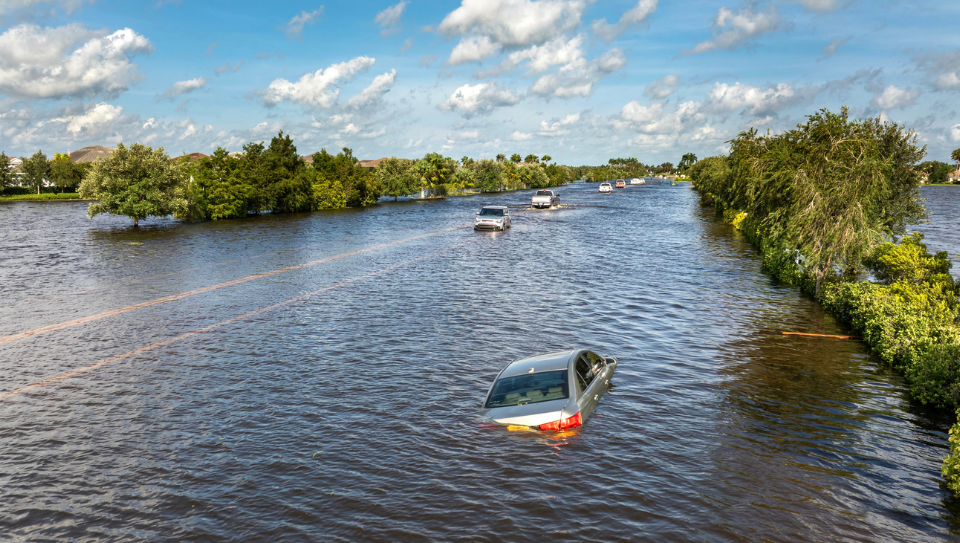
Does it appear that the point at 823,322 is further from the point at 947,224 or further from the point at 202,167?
the point at 202,167

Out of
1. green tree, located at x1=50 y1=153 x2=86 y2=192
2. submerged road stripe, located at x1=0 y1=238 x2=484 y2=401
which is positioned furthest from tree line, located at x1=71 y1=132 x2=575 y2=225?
green tree, located at x1=50 y1=153 x2=86 y2=192

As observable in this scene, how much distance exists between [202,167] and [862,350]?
257ft

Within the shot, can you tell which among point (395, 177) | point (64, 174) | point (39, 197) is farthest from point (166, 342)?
point (64, 174)

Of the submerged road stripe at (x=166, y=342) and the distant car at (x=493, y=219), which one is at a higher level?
the distant car at (x=493, y=219)

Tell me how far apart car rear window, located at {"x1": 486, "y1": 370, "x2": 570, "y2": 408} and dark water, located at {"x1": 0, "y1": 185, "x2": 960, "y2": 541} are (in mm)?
731

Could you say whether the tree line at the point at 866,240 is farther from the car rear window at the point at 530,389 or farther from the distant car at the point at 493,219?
the distant car at the point at 493,219

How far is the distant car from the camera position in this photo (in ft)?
184

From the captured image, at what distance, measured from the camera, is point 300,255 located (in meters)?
43.0

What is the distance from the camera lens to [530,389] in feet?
40.3

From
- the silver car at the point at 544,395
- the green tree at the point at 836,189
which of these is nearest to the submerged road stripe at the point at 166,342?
the silver car at the point at 544,395

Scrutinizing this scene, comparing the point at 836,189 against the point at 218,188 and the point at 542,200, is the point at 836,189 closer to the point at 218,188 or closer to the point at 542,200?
the point at 542,200

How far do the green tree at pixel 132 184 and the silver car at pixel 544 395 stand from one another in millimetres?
63606

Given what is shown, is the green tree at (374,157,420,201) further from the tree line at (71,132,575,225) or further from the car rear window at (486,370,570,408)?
the car rear window at (486,370,570,408)

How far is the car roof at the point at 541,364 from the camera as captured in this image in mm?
12750
